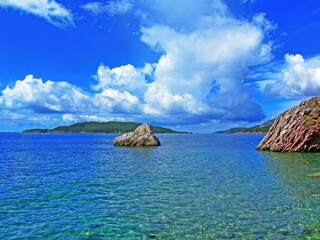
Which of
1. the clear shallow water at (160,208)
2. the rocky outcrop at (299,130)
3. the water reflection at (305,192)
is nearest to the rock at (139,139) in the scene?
the rocky outcrop at (299,130)

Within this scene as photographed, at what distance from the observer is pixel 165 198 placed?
69.1 ft

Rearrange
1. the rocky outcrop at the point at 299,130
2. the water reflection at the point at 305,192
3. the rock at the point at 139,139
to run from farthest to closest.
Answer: the rock at the point at 139,139
the rocky outcrop at the point at 299,130
the water reflection at the point at 305,192

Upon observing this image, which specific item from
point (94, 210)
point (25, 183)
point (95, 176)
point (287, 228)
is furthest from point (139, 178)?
point (287, 228)

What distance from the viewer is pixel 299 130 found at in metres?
64.8

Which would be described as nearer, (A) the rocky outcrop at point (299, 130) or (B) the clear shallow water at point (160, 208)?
(B) the clear shallow water at point (160, 208)

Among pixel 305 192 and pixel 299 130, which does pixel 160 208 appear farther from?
pixel 299 130

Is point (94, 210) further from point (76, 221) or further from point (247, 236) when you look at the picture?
point (247, 236)

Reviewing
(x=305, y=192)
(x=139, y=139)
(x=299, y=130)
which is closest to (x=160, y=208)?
(x=305, y=192)

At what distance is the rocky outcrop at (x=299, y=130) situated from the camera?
208 ft

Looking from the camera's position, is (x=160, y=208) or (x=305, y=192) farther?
(x=305, y=192)

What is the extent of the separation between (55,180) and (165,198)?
1642cm

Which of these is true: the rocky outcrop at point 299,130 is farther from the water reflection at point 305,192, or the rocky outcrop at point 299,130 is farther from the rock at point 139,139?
the rock at point 139,139

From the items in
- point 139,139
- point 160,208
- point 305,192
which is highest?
point 139,139

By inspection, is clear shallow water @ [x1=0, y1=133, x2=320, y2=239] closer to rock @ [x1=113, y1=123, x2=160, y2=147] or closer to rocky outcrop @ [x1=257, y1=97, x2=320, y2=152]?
rocky outcrop @ [x1=257, y1=97, x2=320, y2=152]
